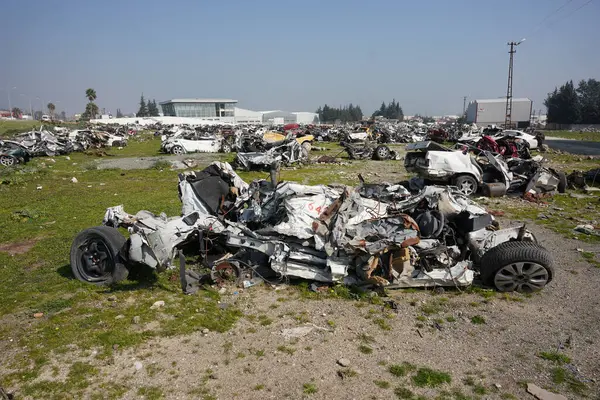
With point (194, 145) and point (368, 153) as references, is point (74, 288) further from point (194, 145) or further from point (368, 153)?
point (194, 145)

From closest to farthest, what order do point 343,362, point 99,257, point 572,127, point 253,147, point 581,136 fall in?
point 343,362
point 99,257
point 253,147
point 581,136
point 572,127

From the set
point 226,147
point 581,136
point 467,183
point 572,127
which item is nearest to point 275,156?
point 226,147

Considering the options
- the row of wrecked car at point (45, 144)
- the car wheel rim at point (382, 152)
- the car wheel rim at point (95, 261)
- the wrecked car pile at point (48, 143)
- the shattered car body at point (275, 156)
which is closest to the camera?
the car wheel rim at point (95, 261)

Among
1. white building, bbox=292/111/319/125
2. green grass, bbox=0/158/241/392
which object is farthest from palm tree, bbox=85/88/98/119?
green grass, bbox=0/158/241/392

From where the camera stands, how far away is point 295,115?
11900cm

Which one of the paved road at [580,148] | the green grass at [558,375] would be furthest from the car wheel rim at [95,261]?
the paved road at [580,148]

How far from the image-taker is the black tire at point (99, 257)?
16.4 feet

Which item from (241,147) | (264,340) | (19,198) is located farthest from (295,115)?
(264,340)

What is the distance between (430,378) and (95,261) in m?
4.57

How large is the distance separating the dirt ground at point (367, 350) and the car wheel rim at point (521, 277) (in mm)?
144

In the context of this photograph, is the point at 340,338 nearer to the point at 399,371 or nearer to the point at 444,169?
the point at 399,371

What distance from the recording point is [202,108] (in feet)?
366

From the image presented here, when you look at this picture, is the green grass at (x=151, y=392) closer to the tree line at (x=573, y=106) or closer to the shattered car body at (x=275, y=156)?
the shattered car body at (x=275, y=156)

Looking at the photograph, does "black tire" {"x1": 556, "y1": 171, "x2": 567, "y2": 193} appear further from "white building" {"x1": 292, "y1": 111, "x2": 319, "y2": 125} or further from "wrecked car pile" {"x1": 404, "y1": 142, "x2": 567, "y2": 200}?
"white building" {"x1": 292, "y1": 111, "x2": 319, "y2": 125}
